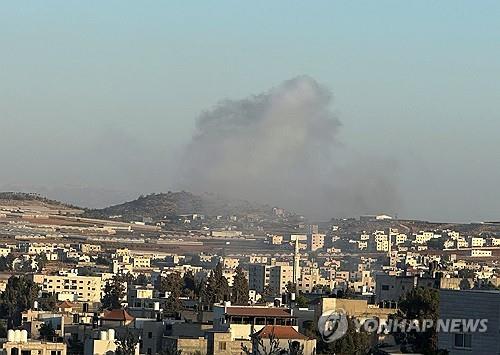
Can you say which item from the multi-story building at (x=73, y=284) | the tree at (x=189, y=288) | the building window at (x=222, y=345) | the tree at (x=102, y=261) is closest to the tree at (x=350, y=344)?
the building window at (x=222, y=345)

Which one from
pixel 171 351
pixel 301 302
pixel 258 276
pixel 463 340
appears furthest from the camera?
pixel 258 276

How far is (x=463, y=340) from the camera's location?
32.0m

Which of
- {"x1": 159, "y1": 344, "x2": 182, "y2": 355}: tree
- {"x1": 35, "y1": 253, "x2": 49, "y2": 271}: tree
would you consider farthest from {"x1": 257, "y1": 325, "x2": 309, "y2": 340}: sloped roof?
{"x1": 35, "y1": 253, "x2": 49, "y2": 271}: tree

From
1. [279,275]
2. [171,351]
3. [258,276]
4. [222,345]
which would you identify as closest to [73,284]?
[279,275]

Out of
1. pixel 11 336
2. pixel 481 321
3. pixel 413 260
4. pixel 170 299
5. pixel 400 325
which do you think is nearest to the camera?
pixel 481 321

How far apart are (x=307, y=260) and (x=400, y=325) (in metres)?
144

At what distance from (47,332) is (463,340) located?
27106 millimetres

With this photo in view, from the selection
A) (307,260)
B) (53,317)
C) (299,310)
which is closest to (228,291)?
(53,317)

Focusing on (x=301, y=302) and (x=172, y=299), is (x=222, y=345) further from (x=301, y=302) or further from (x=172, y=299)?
(x=172, y=299)

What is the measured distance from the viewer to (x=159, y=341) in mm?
51250

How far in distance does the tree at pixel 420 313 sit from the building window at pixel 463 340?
622 centimetres

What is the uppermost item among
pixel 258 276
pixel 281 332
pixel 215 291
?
pixel 258 276

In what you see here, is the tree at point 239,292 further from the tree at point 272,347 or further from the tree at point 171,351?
the tree at point 272,347

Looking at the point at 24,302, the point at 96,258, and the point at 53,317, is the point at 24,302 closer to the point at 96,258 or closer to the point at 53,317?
the point at 53,317
